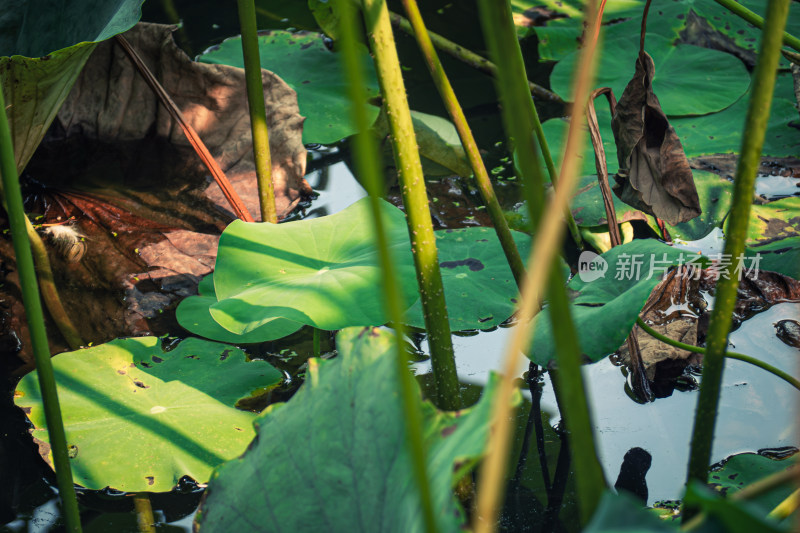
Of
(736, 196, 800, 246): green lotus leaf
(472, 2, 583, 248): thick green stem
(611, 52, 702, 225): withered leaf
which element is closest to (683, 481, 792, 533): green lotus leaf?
(472, 2, 583, 248): thick green stem

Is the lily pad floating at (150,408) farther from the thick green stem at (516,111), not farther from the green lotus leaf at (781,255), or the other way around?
the green lotus leaf at (781,255)

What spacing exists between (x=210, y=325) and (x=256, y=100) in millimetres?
395

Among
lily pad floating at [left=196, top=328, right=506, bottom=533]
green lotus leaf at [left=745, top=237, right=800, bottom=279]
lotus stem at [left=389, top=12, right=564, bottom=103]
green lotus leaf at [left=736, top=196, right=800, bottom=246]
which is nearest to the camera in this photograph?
lily pad floating at [left=196, top=328, right=506, bottom=533]

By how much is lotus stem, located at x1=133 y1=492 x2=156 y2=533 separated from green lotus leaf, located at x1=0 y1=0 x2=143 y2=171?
581mm

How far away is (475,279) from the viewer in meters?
1.17

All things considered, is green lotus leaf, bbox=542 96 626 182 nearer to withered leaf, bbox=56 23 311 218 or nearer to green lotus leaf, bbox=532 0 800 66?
green lotus leaf, bbox=532 0 800 66

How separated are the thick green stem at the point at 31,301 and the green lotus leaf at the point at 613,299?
1.38ft

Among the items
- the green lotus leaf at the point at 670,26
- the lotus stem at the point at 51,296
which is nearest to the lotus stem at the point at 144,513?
the lotus stem at the point at 51,296

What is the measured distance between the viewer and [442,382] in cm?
74

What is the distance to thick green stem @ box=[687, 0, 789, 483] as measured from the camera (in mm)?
369

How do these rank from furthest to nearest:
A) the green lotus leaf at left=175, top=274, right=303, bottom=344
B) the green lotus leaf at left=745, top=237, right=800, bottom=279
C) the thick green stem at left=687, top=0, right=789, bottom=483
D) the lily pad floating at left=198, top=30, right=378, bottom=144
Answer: the lily pad floating at left=198, top=30, right=378, bottom=144
the green lotus leaf at left=745, top=237, right=800, bottom=279
the green lotus leaf at left=175, top=274, right=303, bottom=344
the thick green stem at left=687, top=0, right=789, bottom=483

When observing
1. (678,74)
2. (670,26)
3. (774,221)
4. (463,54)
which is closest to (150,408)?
(774,221)

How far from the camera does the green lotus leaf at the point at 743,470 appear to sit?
0.79 m

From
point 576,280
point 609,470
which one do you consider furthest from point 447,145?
point 609,470
